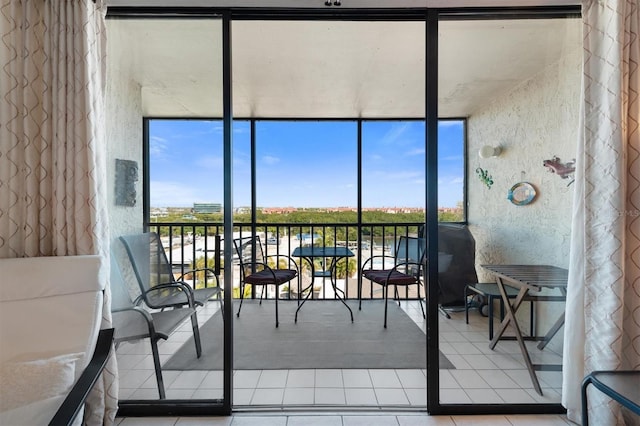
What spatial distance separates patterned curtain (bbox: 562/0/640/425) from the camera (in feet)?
4.81

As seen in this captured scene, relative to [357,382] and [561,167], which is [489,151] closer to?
[561,167]

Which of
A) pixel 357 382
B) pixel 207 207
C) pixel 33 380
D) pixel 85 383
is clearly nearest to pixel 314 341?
pixel 357 382

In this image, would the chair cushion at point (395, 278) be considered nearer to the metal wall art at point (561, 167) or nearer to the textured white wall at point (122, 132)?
the metal wall art at point (561, 167)

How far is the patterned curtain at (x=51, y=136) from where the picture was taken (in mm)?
1528

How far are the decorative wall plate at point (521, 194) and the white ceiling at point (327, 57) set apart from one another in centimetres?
86

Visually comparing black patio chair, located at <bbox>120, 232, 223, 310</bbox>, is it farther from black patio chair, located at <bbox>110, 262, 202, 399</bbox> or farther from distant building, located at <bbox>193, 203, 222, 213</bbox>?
distant building, located at <bbox>193, 203, 222, 213</bbox>

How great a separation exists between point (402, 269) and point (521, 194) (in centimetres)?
150

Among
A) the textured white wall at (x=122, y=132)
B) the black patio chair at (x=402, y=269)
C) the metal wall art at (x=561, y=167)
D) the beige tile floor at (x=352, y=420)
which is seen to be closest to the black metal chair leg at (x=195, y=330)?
the beige tile floor at (x=352, y=420)

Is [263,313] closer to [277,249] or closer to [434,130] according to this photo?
[277,249]

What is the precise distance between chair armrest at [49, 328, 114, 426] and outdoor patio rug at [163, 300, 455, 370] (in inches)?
24.7

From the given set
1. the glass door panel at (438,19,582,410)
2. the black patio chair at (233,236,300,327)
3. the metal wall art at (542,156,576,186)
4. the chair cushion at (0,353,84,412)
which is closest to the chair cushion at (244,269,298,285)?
the black patio chair at (233,236,300,327)

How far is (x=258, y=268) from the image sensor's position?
3943 mm

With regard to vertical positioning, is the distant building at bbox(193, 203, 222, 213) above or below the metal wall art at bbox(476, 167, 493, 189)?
below

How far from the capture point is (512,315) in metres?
2.03
